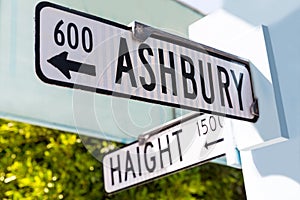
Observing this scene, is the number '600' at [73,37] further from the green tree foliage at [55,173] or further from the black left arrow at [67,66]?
the green tree foliage at [55,173]

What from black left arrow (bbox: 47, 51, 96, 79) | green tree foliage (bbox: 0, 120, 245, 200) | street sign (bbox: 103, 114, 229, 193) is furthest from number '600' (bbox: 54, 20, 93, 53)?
green tree foliage (bbox: 0, 120, 245, 200)

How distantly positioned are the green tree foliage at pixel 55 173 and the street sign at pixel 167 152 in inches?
40.2

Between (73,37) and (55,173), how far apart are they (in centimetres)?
176

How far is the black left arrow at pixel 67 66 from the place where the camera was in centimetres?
68

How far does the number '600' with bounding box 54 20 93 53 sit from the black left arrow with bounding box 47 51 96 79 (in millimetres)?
22

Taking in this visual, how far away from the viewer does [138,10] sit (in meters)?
2.04

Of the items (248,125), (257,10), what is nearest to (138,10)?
(257,10)

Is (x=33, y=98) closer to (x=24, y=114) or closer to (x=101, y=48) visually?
(x=24, y=114)

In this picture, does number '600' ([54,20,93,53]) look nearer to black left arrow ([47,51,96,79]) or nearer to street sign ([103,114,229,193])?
black left arrow ([47,51,96,79])

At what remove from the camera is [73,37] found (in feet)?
2.37

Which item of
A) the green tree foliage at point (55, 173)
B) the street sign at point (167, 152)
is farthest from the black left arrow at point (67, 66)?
the green tree foliage at point (55, 173)

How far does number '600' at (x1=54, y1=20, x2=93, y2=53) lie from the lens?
71 centimetres

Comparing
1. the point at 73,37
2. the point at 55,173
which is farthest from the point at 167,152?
the point at 55,173

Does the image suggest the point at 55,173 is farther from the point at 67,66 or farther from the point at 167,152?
the point at 67,66
